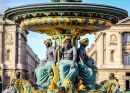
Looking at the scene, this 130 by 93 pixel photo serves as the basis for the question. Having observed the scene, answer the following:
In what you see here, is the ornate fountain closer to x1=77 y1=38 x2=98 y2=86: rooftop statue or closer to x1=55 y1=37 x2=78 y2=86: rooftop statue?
x1=77 y1=38 x2=98 y2=86: rooftop statue

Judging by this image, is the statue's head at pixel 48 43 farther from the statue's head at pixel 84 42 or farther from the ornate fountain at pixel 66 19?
the statue's head at pixel 84 42

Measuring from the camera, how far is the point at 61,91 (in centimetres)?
704

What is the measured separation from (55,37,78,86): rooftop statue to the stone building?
175ft

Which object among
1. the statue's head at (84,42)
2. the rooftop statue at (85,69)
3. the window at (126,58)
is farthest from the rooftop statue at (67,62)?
the window at (126,58)

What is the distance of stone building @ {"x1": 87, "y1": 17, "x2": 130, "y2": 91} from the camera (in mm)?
63844

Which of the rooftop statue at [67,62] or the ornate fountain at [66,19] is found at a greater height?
the ornate fountain at [66,19]

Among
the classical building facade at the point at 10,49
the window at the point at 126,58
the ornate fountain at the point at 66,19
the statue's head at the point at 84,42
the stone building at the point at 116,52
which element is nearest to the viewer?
the ornate fountain at the point at 66,19

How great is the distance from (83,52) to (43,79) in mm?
1179

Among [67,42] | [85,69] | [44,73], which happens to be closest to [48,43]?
[67,42]

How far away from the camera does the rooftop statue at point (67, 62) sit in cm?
1004

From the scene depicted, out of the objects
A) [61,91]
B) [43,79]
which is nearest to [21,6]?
[43,79]

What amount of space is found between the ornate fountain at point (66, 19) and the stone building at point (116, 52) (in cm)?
5320

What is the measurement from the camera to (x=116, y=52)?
6544 cm

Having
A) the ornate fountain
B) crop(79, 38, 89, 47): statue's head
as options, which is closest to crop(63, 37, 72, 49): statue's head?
the ornate fountain
